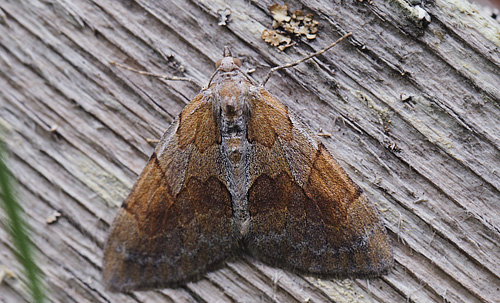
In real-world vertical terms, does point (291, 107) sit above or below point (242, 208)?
above

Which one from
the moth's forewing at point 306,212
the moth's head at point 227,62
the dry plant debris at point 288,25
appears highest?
the dry plant debris at point 288,25

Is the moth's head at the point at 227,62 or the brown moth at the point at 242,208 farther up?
the moth's head at the point at 227,62

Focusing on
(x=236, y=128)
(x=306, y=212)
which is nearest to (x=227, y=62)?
(x=236, y=128)

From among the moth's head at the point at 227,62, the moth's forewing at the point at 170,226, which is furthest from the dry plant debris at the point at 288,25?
the moth's forewing at the point at 170,226

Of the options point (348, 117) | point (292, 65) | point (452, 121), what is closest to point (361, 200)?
point (348, 117)

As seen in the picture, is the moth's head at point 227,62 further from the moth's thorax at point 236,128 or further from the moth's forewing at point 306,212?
the moth's forewing at point 306,212

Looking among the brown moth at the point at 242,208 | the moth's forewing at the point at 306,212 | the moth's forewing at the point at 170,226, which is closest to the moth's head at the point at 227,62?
the brown moth at the point at 242,208

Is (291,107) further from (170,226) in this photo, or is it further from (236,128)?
(170,226)

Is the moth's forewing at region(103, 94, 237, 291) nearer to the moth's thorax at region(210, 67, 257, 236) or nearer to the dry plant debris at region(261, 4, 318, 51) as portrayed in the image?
the moth's thorax at region(210, 67, 257, 236)
